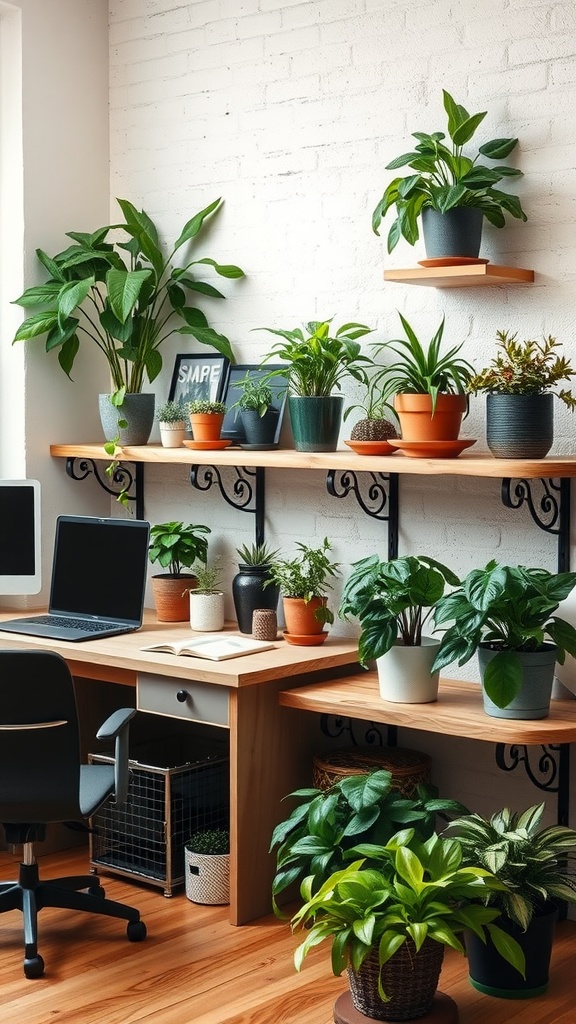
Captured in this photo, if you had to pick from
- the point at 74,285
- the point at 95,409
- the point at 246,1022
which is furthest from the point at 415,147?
the point at 246,1022

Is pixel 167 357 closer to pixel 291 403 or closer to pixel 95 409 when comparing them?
pixel 95 409

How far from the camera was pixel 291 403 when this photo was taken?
3445 mm

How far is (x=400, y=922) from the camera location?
2510 millimetres

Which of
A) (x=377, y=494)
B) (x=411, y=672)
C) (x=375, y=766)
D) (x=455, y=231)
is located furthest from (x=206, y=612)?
(x=455, y=231)

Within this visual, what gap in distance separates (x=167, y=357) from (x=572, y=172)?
60.3 inches

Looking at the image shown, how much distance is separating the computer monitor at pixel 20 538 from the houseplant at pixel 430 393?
1223 mm

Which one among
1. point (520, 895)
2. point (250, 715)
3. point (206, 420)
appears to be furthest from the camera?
point (206, 420)


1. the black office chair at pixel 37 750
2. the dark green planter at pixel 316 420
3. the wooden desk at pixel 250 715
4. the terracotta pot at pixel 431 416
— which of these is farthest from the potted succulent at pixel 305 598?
the black office chair at pixel 37 750

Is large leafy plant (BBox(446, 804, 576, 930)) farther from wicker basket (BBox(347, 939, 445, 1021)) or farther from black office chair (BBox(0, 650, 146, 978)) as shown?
black office chair (BBox(0, 650, 146, 978))

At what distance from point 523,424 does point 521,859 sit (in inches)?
39.7

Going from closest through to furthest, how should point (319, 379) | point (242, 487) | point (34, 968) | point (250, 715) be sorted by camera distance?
point (34, 968), point (250, 715), point (319, 379), point (242, 487)

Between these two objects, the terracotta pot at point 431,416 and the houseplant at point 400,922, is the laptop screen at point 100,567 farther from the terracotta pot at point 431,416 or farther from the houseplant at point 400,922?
the houseplant at point 400,922

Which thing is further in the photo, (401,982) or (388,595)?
(388,595)

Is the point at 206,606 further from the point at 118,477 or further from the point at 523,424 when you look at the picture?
the point at 523,424
